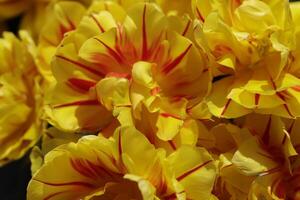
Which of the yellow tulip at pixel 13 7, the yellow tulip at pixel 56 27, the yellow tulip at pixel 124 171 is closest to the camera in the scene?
the yellow tulip at pixel 124 171

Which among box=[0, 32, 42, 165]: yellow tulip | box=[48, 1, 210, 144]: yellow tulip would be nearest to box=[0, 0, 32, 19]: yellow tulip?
box=[0, 32, 42, 165]: yellow tulip

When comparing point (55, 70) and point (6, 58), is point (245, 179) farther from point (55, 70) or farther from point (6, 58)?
point (6, 58)

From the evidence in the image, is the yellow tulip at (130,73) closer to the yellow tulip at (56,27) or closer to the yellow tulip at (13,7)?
the yellow tulip at (56,27)

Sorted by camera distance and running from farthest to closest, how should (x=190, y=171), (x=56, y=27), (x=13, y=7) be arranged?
(x=13, y=7) → (x=56, y=27) → (x=190, y=171)

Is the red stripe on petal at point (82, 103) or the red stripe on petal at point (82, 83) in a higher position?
the red stripe on petal at point (82, 83)

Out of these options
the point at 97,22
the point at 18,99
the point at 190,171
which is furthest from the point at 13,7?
the point at 190,171

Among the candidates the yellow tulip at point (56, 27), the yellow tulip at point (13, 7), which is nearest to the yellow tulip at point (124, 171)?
the yellow tulip at point (56, 27)

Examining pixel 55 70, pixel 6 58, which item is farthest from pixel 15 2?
pixel 55 70

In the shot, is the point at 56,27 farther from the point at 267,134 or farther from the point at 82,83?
the point at 267,134
